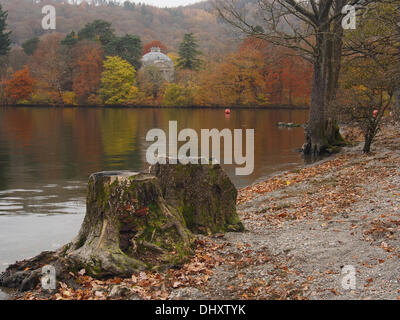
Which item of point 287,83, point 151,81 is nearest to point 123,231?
point 287,83

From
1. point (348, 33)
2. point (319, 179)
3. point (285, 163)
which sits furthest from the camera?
point (285, 163)

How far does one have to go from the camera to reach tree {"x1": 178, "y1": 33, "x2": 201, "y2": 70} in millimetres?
112469

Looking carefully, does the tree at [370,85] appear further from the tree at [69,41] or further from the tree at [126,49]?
the tree at [69,41]

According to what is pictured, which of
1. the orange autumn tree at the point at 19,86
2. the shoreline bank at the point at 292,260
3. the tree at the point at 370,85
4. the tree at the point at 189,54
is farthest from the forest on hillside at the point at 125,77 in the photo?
the shoreline bank at the point at 292,260

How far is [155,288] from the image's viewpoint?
634 cm

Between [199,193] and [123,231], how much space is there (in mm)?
1955

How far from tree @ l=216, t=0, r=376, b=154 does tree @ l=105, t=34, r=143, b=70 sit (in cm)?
8221

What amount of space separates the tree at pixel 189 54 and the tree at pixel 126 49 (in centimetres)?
1327

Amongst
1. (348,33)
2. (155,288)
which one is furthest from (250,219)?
(348,33)

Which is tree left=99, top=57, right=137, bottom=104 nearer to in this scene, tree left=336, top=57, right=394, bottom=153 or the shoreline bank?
tree left=336, top=57, right=394, bottom=153

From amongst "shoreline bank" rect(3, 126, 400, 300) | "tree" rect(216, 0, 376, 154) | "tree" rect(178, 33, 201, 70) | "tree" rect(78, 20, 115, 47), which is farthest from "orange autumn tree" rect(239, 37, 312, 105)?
"shoreline bank" rect(3, 126, 400, 300)

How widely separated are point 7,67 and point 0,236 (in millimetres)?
96876

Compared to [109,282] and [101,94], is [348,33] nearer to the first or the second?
[109,282]

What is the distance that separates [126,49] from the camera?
338 feet
